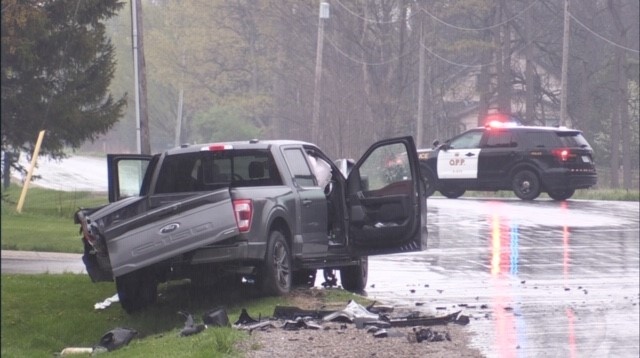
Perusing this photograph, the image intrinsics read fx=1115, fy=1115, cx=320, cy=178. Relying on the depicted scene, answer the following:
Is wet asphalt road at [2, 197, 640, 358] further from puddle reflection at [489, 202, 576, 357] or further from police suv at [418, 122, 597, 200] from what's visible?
police suv at [418, 122, 597, 200]

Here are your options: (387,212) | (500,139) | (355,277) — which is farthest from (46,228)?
(500,139)

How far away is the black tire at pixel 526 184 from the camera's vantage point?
27.4 m

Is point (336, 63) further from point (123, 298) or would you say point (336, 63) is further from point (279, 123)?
point (123, 298)

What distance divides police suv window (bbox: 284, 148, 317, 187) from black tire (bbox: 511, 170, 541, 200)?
14993 mm

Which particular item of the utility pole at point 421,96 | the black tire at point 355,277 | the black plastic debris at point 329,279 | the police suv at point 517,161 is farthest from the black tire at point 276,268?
the utility pole at point 421,96

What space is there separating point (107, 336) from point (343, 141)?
75.5 feet

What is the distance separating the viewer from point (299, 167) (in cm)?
1305

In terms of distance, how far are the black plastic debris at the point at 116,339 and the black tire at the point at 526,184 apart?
1869cm

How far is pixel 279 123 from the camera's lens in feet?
117

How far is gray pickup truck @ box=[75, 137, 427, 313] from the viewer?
10586mm

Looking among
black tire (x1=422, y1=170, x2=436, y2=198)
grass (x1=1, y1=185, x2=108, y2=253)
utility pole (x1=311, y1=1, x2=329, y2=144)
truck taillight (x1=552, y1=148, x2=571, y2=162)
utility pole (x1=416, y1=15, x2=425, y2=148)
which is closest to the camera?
grass (x1=1, y1=185, x2=108, y2=253)

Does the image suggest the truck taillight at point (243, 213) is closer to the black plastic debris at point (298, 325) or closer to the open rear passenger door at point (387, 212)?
the black plastic debris at point (298, 325)

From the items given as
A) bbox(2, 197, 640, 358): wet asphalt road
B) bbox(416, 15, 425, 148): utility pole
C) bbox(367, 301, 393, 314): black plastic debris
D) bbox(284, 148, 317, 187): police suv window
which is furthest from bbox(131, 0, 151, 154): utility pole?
bbox(416, 15, 425, 148): utility pole

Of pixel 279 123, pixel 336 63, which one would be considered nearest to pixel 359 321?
pixel 279 123
